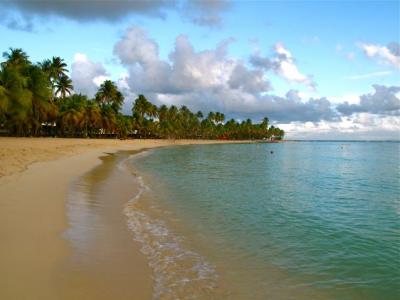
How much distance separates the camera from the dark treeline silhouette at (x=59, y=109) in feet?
188

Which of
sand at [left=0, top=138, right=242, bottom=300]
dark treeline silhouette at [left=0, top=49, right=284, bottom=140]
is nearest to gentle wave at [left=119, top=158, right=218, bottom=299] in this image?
sand at [left=0, top=138, right=242, bottom=300]

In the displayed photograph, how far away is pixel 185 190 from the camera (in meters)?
19.4

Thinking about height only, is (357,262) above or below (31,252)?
below

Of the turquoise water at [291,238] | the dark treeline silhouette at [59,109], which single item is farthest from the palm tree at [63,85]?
the turquoise water at [291,238]

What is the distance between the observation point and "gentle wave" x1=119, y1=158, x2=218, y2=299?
6434 millimetres

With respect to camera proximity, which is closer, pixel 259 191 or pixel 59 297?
pixel 59 297

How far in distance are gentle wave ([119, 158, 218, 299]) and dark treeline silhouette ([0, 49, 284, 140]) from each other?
49690mm

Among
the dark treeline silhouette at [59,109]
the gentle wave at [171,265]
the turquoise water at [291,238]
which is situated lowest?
the turquoise water at [291,238]

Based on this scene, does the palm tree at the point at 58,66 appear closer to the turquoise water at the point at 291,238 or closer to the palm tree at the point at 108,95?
the palm tree at the point at 108,95

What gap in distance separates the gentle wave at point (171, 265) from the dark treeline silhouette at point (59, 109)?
49.7 m

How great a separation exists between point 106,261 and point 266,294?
324 cm

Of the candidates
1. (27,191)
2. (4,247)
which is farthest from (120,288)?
(27,191)

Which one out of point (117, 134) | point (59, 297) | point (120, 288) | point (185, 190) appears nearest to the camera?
point (59, 297)

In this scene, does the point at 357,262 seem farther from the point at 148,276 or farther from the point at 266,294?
the point at 148,276
